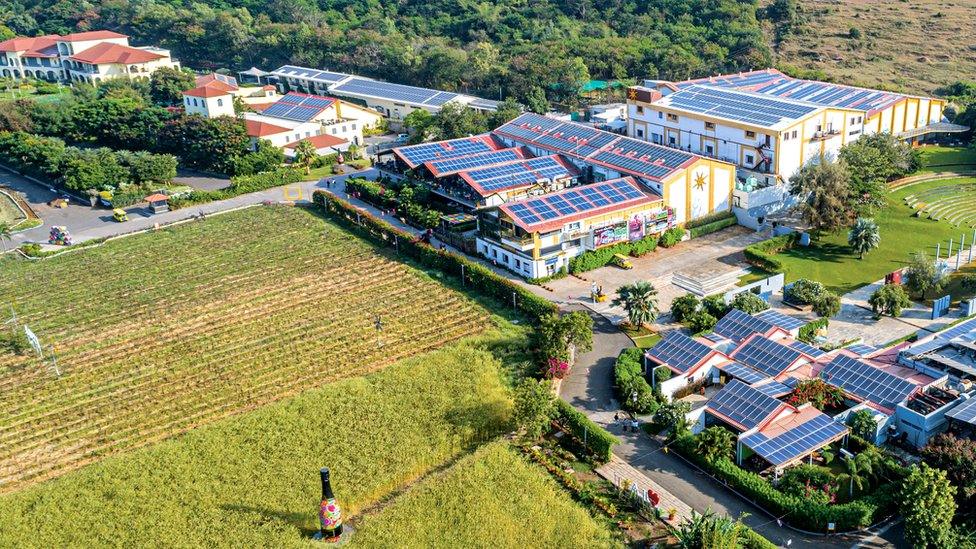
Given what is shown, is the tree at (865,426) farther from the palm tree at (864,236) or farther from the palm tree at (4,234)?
the palm tree at (4,234)

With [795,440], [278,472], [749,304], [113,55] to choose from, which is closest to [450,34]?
[113,55]

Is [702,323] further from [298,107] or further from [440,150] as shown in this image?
[298,107]

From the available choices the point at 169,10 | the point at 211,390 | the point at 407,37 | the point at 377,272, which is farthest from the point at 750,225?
the point at 169,10

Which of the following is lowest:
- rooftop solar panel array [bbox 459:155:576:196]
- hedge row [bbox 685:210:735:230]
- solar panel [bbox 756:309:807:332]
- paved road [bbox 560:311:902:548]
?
paved road [bbox 560:311:902:548]

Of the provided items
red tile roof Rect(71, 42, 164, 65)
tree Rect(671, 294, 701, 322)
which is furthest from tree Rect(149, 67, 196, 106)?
tree Rect(671, 294, 701, 322)

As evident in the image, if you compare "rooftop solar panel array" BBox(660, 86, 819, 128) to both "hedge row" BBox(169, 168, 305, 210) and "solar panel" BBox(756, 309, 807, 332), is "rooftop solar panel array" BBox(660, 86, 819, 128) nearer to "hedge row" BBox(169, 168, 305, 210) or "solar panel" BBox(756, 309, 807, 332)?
"solar panel" BBox(756, 309, 807, 332)

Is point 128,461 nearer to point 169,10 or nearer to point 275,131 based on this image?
point 275,131
